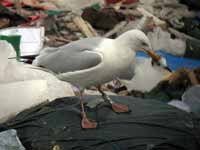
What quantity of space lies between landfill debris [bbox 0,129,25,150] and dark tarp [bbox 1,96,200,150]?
52mm

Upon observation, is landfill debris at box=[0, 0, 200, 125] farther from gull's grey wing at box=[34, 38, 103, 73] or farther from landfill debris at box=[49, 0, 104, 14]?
gull's grey wing at box=[34, 38, 103, 73]

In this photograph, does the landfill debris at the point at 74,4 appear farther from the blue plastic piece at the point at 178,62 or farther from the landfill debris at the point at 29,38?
the blue plastic piece at the point at 178,62

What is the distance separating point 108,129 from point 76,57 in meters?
0.33

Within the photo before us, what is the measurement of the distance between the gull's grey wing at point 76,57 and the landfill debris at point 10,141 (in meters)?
0.36

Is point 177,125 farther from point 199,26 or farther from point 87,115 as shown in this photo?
point 199,26

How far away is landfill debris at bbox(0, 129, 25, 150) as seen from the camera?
5.62 ft

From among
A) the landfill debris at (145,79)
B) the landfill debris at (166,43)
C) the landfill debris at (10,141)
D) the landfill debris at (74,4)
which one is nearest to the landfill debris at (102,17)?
the landfill debris at (74,4)

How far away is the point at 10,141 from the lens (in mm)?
1726

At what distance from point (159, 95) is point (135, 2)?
6.08 feet

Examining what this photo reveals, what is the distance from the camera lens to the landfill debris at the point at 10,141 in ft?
5.62

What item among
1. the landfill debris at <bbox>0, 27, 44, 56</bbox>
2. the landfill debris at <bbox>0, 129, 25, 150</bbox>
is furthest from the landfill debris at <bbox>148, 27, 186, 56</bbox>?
the landfill debris at <bbox>0, 129, 25, 150</bbox>

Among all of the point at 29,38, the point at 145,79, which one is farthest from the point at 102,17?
the point at 145,79

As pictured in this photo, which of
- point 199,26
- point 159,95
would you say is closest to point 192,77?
point 159,95

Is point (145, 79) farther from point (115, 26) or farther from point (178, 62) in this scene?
point (115, 26)
